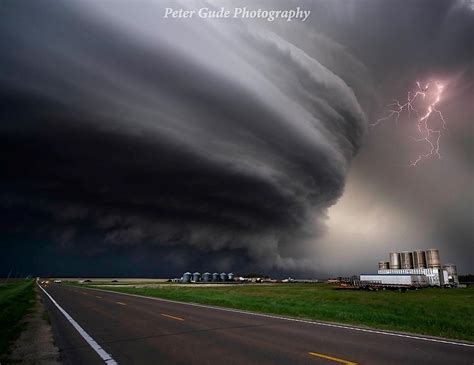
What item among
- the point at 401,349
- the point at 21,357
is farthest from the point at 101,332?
the point at 401,349

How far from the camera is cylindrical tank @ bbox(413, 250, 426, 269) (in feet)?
398

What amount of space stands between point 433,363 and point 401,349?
70.3 inches

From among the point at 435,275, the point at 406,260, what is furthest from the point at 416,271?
the point at 406,260

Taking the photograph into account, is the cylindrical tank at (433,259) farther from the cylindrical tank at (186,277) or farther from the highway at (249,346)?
the highway at (249,346)

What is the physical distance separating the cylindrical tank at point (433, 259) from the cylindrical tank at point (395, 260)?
1122 cm

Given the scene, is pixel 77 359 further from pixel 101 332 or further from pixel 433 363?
pixel 433 363

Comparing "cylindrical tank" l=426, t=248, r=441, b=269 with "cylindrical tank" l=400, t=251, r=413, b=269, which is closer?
"cylindrical tank" l=426, t=248, r=441, b=269

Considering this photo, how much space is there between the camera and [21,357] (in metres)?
9.79

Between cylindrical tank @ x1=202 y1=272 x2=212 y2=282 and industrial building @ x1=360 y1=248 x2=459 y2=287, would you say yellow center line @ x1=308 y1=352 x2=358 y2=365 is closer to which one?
industrial building @ x1=360 y1=248 x2=459 y2=287

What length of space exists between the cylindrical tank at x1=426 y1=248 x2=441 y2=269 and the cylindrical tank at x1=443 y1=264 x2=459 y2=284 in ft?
16.5

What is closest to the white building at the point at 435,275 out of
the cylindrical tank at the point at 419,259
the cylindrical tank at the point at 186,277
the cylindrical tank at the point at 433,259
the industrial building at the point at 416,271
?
the industrial building at the point at 416,271

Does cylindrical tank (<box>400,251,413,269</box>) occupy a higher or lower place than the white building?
higher

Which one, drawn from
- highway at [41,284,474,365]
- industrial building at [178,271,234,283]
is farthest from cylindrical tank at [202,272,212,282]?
highway at [41,284,474,365]

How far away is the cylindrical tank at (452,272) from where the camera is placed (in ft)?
380
